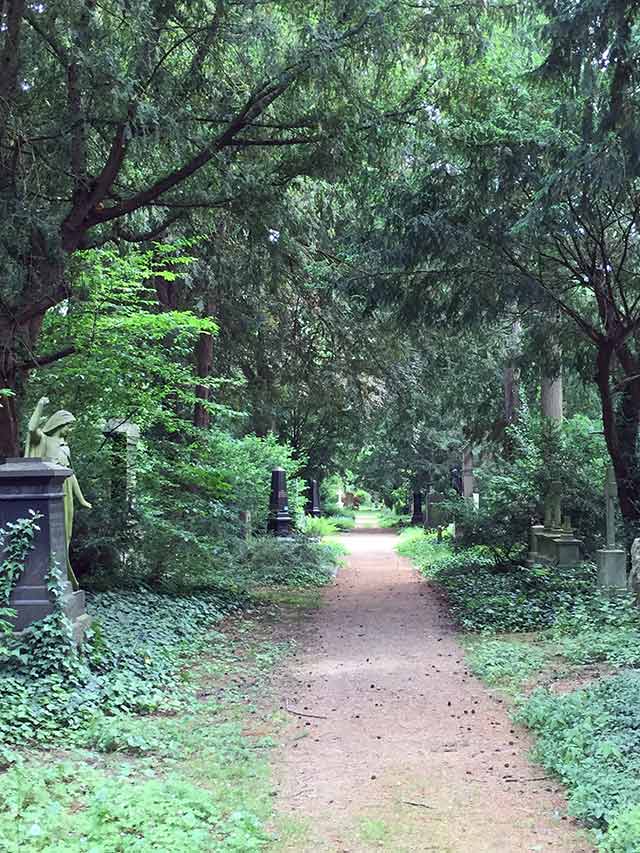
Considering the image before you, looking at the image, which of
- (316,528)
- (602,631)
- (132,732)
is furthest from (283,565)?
(316,528)

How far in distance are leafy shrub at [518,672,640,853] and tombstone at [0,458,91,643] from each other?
3914mm

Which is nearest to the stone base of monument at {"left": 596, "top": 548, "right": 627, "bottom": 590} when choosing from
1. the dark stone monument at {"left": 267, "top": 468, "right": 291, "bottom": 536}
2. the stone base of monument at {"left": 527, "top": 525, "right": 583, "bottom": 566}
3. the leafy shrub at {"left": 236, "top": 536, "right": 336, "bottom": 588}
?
the stone base of monument at {"left": 527, "top": 525, "right": 583, "bottom": 566}

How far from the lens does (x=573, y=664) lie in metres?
7.73

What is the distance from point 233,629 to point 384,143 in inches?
241

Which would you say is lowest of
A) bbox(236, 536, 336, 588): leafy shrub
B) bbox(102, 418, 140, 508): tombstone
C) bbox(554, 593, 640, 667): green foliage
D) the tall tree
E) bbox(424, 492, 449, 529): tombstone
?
bbox(236, 536, 336, 588): leafy shrub

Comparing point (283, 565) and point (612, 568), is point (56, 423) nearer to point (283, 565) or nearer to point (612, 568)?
point (612, 568)

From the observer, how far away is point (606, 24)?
26.1 feet

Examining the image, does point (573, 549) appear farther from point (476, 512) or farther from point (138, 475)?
point (138, 475)

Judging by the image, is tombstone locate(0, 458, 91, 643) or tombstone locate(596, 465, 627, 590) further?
tombstone locate(596, 465, 627, 590)

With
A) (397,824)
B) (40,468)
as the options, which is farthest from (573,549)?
(397,824)

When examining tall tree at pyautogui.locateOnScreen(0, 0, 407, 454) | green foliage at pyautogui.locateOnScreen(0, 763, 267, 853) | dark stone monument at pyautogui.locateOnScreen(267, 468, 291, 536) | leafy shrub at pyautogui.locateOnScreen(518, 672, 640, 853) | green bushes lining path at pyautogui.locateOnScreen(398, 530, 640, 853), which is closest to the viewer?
green foliage at pyautogui.locateOnScreen(0, 763, 267, 853)

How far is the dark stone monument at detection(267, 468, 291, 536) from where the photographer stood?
22078mm

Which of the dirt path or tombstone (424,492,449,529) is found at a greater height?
tombstone (424,492,449,529)

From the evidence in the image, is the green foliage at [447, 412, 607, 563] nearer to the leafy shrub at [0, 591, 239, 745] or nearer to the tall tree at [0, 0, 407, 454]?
the leafy shrub at [0, 591, 239, 745]
